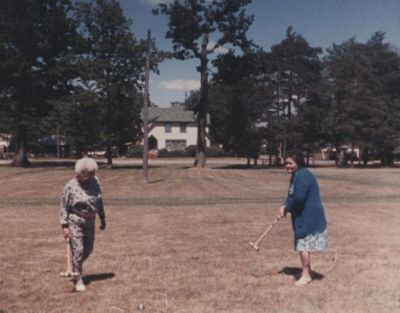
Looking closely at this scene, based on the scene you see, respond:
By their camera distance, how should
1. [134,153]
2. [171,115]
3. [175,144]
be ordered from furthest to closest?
[171,115] → [175,144] → [134,153]

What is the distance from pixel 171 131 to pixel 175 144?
2.14m

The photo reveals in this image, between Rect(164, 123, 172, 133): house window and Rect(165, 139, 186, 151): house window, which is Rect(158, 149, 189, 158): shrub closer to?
Rect(165, 139, 186, 151): house window

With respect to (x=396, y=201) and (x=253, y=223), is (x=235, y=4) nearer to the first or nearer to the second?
(x=396, y=201)

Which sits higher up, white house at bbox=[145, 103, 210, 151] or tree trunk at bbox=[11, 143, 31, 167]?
white house at bbox=[145, 103, 210, 151]

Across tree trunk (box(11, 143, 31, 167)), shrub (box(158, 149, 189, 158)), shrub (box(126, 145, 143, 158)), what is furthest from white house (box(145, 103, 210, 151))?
tree trunk (box(11, 143, 31, 167))

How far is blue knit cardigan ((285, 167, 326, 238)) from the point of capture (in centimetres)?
781

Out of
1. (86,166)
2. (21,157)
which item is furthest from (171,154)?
(86,166)

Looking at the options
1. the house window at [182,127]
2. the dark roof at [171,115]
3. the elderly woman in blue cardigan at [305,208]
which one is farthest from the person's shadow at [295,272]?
the house window at [182,127]

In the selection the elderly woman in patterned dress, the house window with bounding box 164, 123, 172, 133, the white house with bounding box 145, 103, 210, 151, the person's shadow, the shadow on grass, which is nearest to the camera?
the elderly woman in patterned dress

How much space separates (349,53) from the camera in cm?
6312

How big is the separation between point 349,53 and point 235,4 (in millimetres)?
22230

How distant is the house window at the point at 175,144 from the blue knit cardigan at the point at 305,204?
79913mm

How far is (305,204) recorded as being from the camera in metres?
7.88

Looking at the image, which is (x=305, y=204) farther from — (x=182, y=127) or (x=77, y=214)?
(x=182, y=127)
